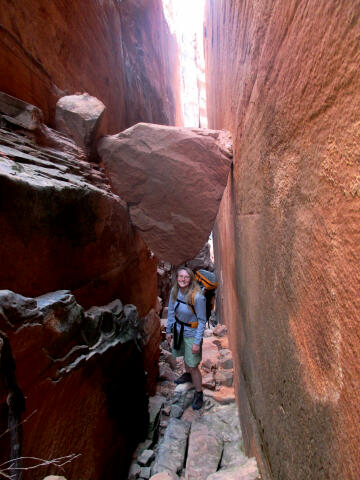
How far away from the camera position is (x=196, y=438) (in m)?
3.24

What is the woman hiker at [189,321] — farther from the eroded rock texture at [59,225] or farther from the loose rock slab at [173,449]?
the eroded rock texture at [59,225]

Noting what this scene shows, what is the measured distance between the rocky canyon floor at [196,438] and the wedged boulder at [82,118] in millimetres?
3457

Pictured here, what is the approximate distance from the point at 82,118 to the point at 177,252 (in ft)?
6.31

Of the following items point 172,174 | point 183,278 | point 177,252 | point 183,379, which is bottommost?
point 183,379

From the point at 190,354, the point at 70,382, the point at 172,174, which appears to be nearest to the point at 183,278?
the point at 190,354

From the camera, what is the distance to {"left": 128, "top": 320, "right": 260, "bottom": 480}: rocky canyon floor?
2.78 meters

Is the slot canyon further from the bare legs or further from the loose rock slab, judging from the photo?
the bare legs

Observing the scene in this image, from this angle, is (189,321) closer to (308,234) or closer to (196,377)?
(196,377)

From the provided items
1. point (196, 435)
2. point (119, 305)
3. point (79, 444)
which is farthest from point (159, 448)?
point (119, 305)

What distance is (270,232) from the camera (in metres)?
1.62

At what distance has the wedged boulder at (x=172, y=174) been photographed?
313 cm

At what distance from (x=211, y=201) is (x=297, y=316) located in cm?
218

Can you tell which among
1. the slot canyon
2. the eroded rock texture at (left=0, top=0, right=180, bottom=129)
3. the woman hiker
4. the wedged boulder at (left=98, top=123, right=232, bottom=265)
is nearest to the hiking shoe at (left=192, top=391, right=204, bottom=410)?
the woman hiker

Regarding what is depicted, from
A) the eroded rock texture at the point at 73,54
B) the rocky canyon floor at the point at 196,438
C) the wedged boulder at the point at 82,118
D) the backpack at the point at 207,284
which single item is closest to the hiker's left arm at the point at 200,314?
the backpack at the point at 207,284
